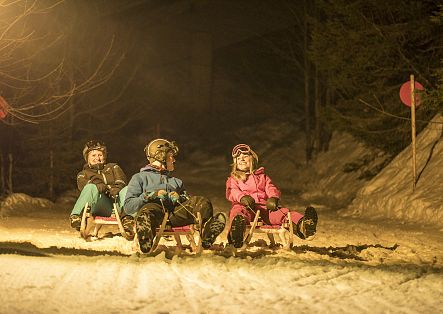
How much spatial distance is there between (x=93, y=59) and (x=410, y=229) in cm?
1321

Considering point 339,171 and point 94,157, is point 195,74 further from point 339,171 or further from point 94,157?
point 94,157

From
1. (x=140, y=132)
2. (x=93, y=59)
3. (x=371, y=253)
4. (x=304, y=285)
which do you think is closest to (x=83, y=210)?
(x=371, y=253)

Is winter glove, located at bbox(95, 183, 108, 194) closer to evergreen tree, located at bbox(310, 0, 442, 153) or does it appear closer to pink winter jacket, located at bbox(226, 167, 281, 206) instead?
pink winter jacket, located at bbox(226, 167, 281, 206)

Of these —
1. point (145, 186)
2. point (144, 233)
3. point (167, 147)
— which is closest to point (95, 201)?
point (145, 186)

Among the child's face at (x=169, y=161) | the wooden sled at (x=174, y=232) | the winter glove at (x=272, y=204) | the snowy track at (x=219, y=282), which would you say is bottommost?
the snowy track at (x=219, y=282)

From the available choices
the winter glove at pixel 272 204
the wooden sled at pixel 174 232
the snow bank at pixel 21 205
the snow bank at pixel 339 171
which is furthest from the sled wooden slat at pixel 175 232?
the snow bank at pixel 339 171

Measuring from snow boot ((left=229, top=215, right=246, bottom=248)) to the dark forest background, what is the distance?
553cm

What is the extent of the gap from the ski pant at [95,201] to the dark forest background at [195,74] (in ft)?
10.8

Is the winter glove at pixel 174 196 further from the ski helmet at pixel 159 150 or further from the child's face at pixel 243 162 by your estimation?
the child's face at pixel 243 162

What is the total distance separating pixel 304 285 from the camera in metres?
6.60

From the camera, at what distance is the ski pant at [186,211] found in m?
8.92

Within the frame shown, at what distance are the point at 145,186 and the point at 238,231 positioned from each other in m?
1.39

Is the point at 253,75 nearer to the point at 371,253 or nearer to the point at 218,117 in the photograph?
the point at 218,117

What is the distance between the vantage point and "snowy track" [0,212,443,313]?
19.0 feet
